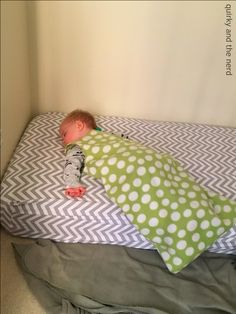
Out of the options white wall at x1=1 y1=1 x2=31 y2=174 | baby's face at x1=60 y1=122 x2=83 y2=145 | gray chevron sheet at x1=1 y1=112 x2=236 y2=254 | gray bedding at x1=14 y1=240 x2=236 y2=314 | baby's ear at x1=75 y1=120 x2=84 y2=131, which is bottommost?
gray bedding at x1=14 y1=240 x2=236 y2=314

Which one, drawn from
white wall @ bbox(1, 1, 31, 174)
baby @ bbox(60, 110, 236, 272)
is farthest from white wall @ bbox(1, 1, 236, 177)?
baby @ bbox(60, 110, 236, 272)

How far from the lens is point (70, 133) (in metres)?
1.49

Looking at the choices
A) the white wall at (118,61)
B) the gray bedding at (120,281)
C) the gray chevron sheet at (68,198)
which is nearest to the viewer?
the gray bedding at (120,281)

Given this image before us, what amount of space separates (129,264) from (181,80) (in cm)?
86

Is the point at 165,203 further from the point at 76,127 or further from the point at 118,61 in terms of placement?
the point at 118,61

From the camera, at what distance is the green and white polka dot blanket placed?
1197 millimetres

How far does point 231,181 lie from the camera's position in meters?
1.40

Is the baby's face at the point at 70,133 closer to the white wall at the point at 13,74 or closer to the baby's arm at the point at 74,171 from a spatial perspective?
the baby's arm at the point at 74,171

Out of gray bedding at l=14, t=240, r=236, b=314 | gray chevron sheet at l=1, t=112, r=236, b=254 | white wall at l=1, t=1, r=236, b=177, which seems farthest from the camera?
white wall at l=1, t=1, r=236, b=177

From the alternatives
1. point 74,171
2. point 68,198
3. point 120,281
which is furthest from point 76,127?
point 120,281

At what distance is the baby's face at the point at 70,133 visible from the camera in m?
1.48

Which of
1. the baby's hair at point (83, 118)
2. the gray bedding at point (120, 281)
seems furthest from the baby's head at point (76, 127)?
the gray bedding at point (120, 281)

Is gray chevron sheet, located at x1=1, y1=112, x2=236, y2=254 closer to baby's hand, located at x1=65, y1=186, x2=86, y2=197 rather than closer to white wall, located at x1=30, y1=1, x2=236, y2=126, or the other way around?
baby's hand, located at x1=65, y1=186, x2=86, y2=197

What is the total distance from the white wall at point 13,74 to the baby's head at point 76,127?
8.1 inches
